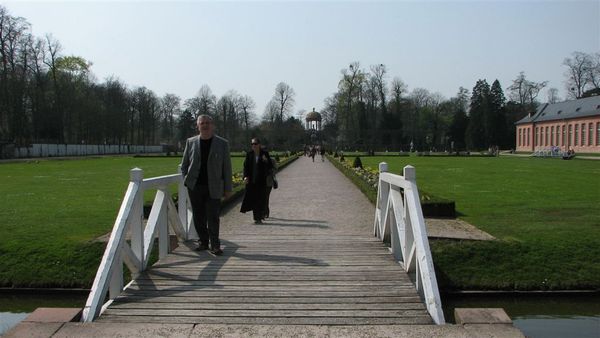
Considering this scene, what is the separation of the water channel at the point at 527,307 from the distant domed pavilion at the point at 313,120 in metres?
83.0

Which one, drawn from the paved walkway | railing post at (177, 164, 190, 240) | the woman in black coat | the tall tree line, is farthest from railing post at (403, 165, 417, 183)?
the tall tree line

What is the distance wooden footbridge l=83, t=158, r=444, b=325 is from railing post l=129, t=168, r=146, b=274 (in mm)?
12

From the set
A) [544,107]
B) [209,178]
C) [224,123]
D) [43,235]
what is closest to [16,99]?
[224,123]

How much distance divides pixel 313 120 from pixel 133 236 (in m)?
84.3

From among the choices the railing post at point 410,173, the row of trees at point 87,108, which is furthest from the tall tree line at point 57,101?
the railing post at point 410,173

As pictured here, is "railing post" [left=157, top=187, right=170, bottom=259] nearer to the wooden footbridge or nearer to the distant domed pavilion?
the wooden footbridge

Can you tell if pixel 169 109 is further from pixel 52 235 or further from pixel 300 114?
pixel 52 235

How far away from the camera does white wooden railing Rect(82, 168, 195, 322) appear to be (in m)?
4.96

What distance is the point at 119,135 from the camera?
7906 centimetres

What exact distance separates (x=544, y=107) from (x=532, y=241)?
84693mm

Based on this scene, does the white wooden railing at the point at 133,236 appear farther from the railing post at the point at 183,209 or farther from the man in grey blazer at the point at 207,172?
the man in grey blazer at the point at 207,172

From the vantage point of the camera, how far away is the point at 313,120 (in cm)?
8994

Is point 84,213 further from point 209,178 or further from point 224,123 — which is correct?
point 224,123

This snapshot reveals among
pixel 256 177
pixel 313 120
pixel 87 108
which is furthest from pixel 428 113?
pixel 256 177
